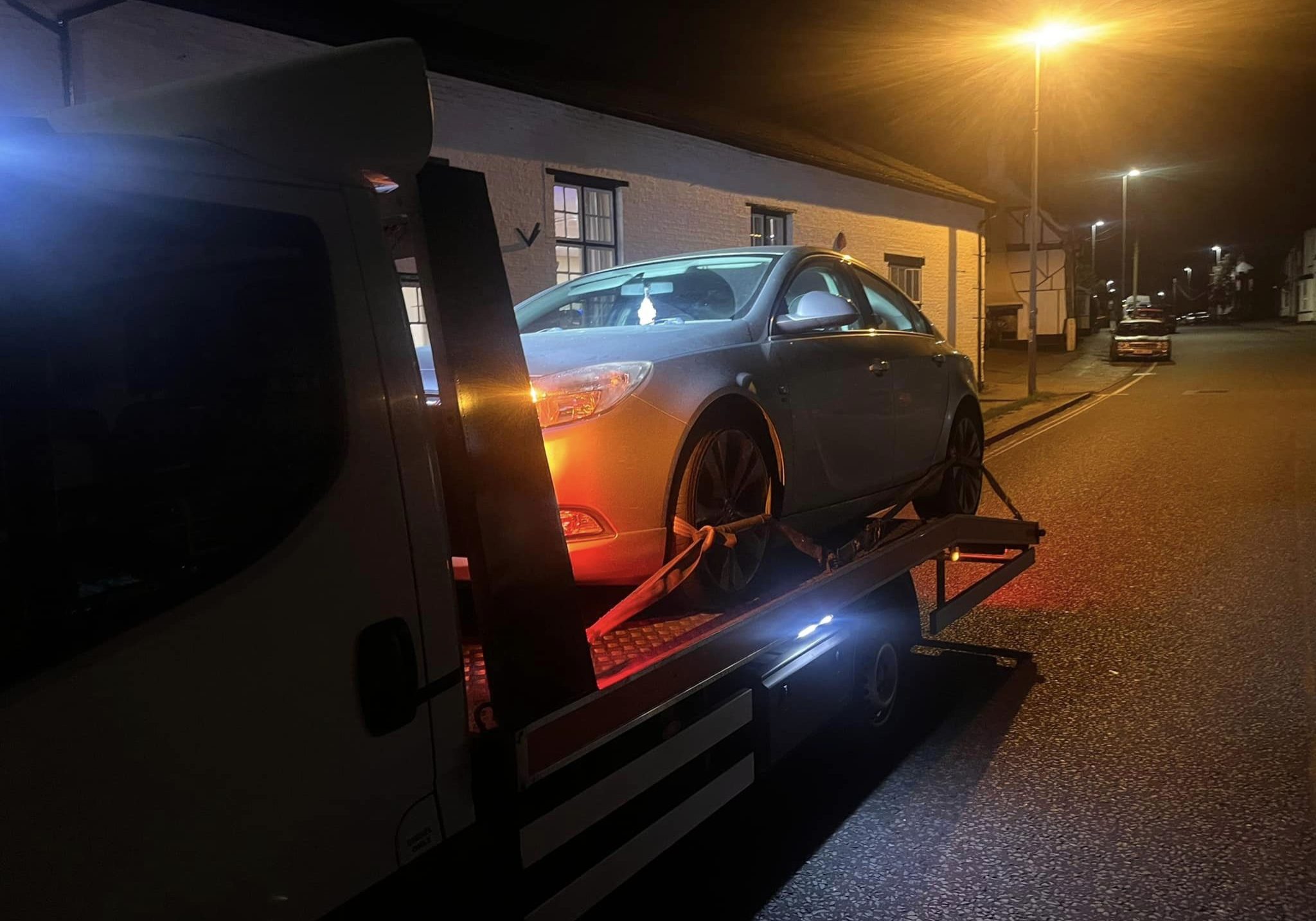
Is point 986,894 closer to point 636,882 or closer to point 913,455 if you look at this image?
point 636,882

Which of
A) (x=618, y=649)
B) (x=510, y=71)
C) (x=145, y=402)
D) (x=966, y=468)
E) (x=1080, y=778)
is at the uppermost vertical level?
(x=510, y=71)

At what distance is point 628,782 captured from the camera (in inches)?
104

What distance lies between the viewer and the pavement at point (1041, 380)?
64.3 ft

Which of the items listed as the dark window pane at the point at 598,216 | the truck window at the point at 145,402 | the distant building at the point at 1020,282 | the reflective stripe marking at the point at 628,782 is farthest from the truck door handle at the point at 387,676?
the distant building at the point at 1020,282

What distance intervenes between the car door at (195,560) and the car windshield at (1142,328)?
3476 centimetres

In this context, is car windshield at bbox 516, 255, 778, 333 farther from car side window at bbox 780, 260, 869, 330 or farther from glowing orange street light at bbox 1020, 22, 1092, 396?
glowing orange street light at bbox 1020, 22, 1092, 396

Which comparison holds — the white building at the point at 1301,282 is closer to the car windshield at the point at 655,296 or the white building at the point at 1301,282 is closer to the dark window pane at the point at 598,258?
the dark window pane at the point at 598,258

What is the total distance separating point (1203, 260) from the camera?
12250 cm

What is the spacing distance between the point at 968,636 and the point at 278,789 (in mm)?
5125

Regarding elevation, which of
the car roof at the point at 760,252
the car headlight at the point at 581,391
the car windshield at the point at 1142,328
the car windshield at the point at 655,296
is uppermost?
the car roof at the point at 760,252

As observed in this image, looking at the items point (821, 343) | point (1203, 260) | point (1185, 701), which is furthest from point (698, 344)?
point (1203, 260)

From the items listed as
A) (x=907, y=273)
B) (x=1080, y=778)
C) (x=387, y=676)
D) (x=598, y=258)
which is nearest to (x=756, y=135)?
(x=598, y=258)

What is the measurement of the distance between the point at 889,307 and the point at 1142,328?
31.0m

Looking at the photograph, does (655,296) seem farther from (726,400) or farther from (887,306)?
(887,306)
